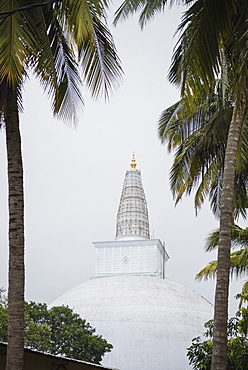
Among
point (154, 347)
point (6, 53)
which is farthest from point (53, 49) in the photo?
point (154, 347)

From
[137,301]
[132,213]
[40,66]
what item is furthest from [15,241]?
[132,213]

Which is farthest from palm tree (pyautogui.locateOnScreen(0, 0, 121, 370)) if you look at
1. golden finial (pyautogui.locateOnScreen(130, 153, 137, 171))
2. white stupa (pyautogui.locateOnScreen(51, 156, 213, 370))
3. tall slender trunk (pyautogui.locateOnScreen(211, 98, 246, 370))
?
golden finial (pyautogui.locateOnScreen(130, 153, 137, 171))

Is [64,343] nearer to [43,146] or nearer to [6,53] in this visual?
[43,146]

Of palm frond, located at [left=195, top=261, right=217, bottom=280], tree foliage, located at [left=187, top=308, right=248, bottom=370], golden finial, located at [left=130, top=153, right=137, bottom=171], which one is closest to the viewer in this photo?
tree foliage, located at [left=187, top=308, right=248, bottom=370]

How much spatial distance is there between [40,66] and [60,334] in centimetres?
2081

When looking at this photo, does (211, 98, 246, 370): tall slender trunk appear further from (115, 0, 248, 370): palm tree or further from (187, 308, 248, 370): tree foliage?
(187, 308, 248, 370): tree foliage

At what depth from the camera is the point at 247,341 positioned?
42.9 feet

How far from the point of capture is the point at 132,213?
168 ft

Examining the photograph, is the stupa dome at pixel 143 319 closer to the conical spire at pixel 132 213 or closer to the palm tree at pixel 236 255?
the conical spire at pixel 132 213

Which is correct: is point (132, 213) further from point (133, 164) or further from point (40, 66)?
point (40, 66)

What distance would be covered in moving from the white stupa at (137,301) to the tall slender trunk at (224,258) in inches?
1108

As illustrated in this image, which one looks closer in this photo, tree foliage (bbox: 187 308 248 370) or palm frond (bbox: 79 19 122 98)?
palm frond (bbox: 79 19 122 98)

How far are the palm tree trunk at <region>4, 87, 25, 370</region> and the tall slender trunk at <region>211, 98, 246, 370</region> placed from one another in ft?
9.67

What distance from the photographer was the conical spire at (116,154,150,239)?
168ft
